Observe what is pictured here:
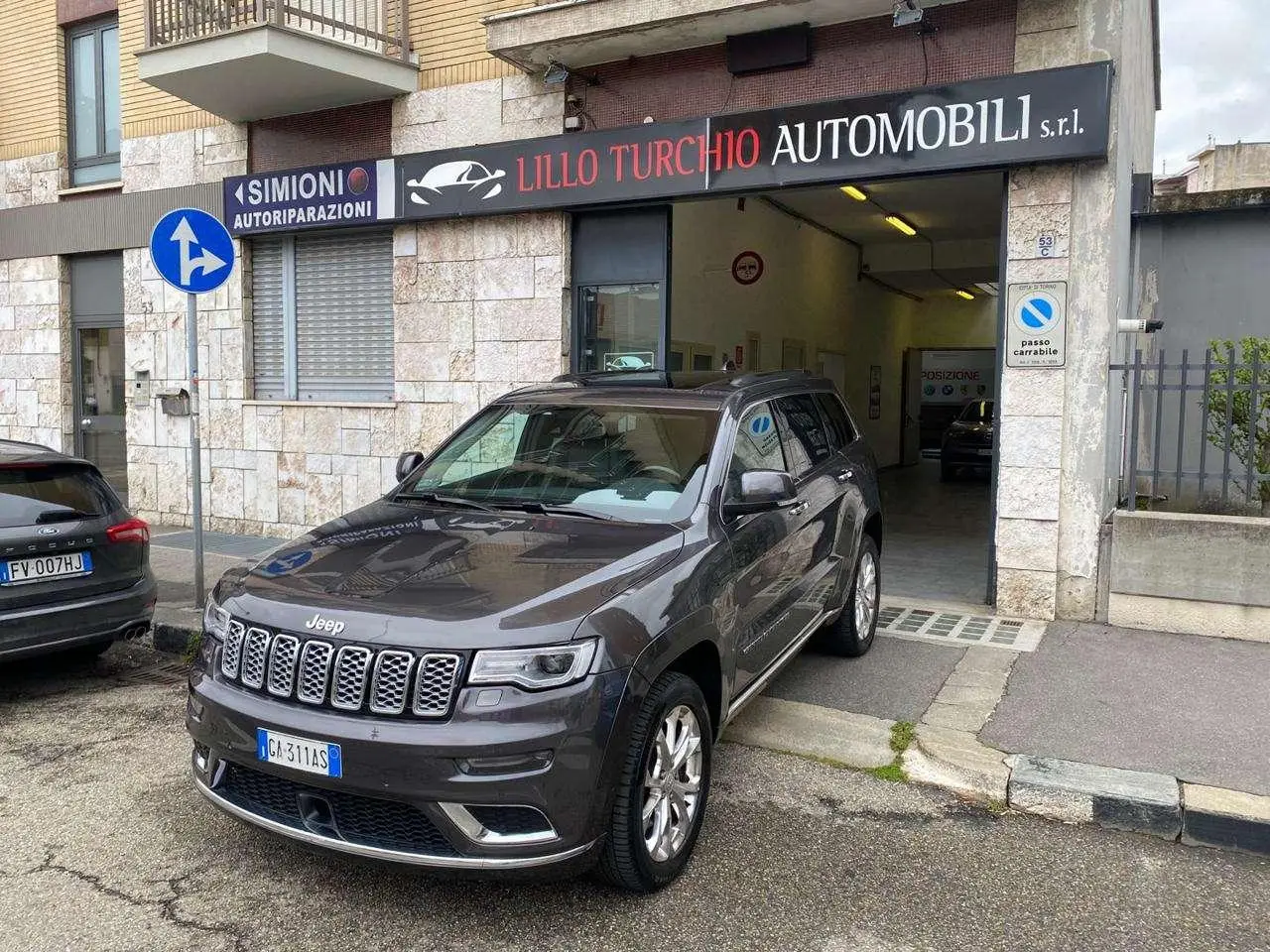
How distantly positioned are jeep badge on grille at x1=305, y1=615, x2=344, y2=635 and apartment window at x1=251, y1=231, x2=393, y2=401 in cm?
700

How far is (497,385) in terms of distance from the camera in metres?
9.12

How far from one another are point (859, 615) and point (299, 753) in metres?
3.87

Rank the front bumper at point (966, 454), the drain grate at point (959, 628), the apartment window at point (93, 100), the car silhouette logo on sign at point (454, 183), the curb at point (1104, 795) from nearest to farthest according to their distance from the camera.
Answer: the curb at point (1104, 795) < the drain grate at point (959, 628) < the car silhouette logo on sign at point (454, 183) < the apartment window at point (93, 100) < the front bumper at point (966, 454)

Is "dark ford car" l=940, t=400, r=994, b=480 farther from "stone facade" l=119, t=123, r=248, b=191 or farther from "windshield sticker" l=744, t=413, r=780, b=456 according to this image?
"windshield sticker" l=744, t=413, r=780, b=456

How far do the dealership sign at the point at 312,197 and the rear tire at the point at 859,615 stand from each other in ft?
18.8

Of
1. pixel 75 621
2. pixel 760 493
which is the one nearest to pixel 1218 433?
pixel 760 493

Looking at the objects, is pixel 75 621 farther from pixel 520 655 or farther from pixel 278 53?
pixel 278 53

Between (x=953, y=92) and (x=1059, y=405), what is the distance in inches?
90.8

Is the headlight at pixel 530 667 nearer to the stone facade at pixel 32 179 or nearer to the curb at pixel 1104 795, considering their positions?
the curb at pixel 1104 795

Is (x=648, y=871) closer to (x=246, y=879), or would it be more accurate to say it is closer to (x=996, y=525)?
(x=246, y=879)

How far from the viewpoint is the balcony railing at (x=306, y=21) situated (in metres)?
9.04

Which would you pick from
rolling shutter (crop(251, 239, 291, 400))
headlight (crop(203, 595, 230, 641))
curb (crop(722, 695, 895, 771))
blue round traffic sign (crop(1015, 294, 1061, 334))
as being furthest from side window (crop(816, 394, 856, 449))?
rolling shutter (crop(251, 239, 291, 400))

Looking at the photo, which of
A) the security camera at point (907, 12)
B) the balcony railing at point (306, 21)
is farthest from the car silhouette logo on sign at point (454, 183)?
the security camera at point (907, 12)

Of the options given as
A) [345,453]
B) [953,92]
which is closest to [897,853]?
[953,92]
